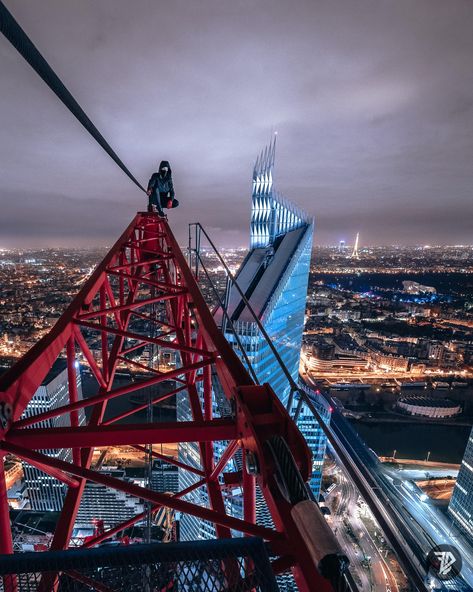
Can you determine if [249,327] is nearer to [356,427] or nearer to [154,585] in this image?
[154,585]

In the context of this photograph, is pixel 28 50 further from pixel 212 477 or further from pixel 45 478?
pixel 45 478

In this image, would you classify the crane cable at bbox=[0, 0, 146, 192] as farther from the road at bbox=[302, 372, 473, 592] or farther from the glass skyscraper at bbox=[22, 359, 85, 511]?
the glass skyscraper at bbox=[22, 359, 85, 511]

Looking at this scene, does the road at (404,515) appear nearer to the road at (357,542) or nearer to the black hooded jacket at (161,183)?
the road at (357,542)

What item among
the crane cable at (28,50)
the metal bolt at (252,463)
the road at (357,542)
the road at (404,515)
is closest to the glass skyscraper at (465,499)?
the road at (404,515)

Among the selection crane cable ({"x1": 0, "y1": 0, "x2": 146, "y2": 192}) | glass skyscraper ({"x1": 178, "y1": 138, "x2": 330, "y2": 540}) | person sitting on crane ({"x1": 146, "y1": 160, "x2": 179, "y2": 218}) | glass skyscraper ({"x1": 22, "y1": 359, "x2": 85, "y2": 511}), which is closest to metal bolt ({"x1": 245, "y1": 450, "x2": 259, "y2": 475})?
crane cable ({"x1": 0, "y1": 0, "x2": 146, "y2": 192})

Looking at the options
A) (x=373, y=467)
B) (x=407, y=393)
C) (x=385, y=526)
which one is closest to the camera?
(x=385, y=526)

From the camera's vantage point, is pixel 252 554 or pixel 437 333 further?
pixel 437 333

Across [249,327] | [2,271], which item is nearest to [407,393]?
[249,327]
